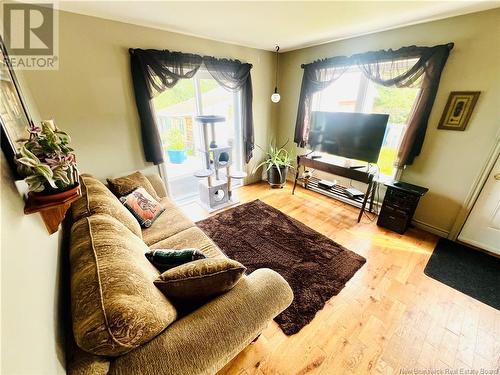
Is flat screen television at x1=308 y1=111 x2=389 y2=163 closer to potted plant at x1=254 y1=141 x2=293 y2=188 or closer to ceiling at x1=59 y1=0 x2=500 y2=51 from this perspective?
potted plant at x1=254 y1=141 x2=293 y2=188

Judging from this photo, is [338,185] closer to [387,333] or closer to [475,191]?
[475,191]

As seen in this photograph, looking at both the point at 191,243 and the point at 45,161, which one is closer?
the point at 45,161

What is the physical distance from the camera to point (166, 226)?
1.84 metres

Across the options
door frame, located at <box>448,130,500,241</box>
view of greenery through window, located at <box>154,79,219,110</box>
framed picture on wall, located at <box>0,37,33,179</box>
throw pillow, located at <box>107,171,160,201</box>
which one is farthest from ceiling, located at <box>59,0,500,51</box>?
throw pillow, located at <box>107,171,160,201</box>

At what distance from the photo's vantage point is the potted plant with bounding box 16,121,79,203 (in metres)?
0.72

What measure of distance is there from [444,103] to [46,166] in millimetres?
3154

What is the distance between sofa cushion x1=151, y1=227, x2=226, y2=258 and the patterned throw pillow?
14.2 inches

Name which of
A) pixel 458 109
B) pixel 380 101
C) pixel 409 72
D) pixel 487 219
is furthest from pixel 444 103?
pixel 487 219

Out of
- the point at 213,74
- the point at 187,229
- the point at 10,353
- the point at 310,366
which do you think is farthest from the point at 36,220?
the point at 213,74

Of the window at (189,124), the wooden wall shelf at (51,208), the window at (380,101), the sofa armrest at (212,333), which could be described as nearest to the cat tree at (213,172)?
the window at (189,124)

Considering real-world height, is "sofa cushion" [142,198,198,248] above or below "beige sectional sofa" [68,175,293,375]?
below

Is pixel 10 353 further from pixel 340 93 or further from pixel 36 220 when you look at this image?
pixel 340 93

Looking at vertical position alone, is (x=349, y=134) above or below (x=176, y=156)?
above

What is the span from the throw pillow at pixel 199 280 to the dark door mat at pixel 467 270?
6.64 feet
